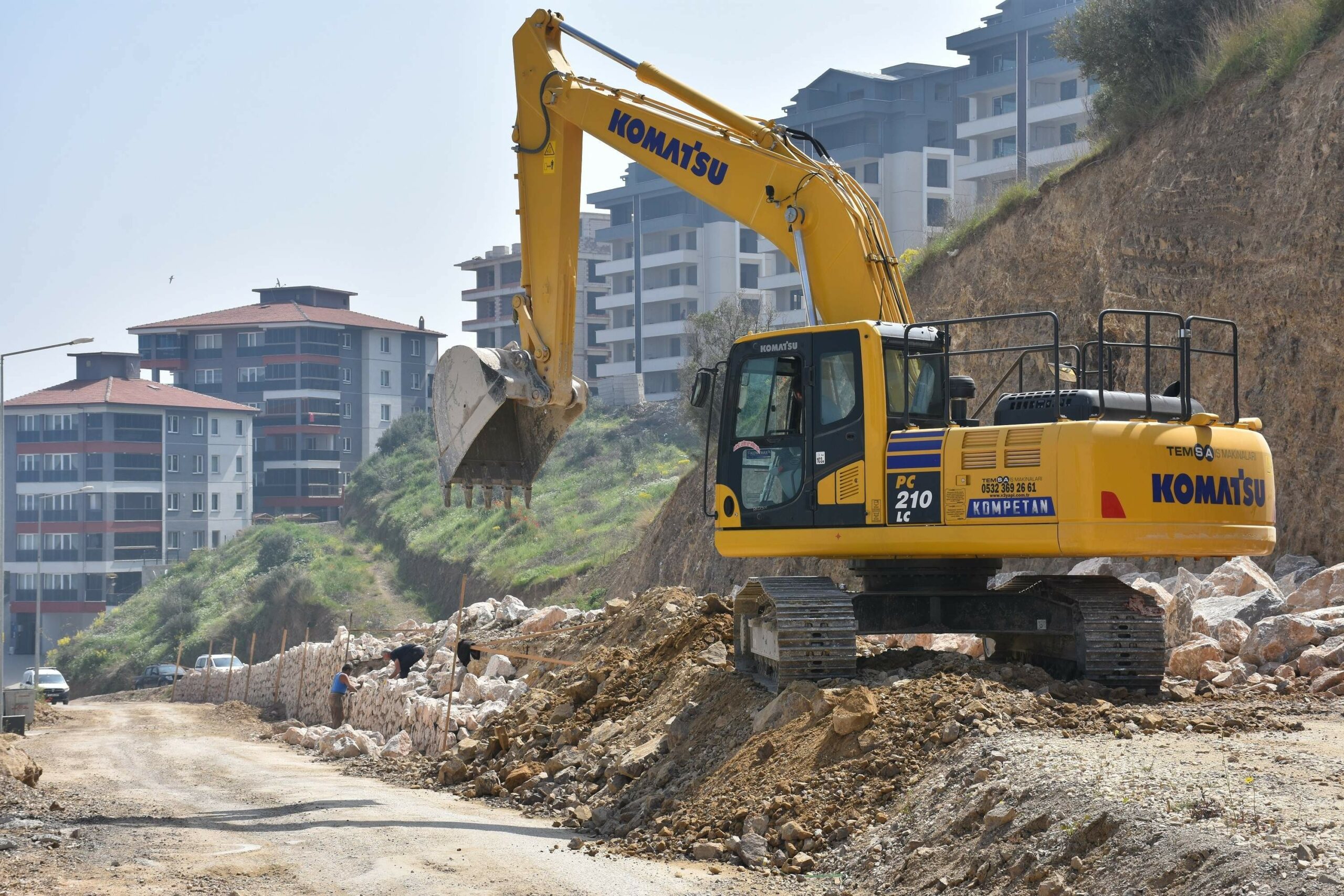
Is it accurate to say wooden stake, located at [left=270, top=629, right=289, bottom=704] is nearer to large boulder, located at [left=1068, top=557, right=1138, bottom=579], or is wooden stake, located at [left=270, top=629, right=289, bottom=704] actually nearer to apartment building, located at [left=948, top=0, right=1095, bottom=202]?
large boulder, located at [left=1068, top=557, right=1138, bottom=579]

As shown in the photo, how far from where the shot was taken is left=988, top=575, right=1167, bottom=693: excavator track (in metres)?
12.5

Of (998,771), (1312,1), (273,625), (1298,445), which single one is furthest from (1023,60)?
(998,771)

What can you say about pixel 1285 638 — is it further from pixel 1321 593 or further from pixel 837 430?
pixel 837 430

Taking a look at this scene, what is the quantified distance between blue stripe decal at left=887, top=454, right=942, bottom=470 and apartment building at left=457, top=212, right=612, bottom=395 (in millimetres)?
88314

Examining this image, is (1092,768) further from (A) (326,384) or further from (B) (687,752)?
(A) (326,384)

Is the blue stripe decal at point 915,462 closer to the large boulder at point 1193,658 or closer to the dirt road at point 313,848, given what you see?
the dirt road at point 313,848

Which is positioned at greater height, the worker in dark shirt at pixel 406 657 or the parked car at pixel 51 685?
the worker in dark shirt at pixel 406 657

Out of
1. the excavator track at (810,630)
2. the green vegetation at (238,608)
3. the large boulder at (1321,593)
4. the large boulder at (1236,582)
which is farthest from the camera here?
the green vegetation at (238,608)

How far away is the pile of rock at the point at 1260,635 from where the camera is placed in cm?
1320

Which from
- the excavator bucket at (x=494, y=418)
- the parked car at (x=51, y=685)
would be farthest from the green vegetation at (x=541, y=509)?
the excavator bucket at (x=494, y=418)

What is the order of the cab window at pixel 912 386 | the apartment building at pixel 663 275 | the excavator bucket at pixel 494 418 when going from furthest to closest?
the apartment building at pixel 663 275, the excavator bucket at pixel 494 418, the cab window at pixel 912 386

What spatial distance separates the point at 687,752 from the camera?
13.1 meters

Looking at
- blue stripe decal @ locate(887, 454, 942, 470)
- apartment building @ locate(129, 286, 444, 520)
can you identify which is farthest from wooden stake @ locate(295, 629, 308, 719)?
apartment building @ locate(129, 286, 444, 520)

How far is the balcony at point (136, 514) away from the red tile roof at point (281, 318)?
15.6 metres
